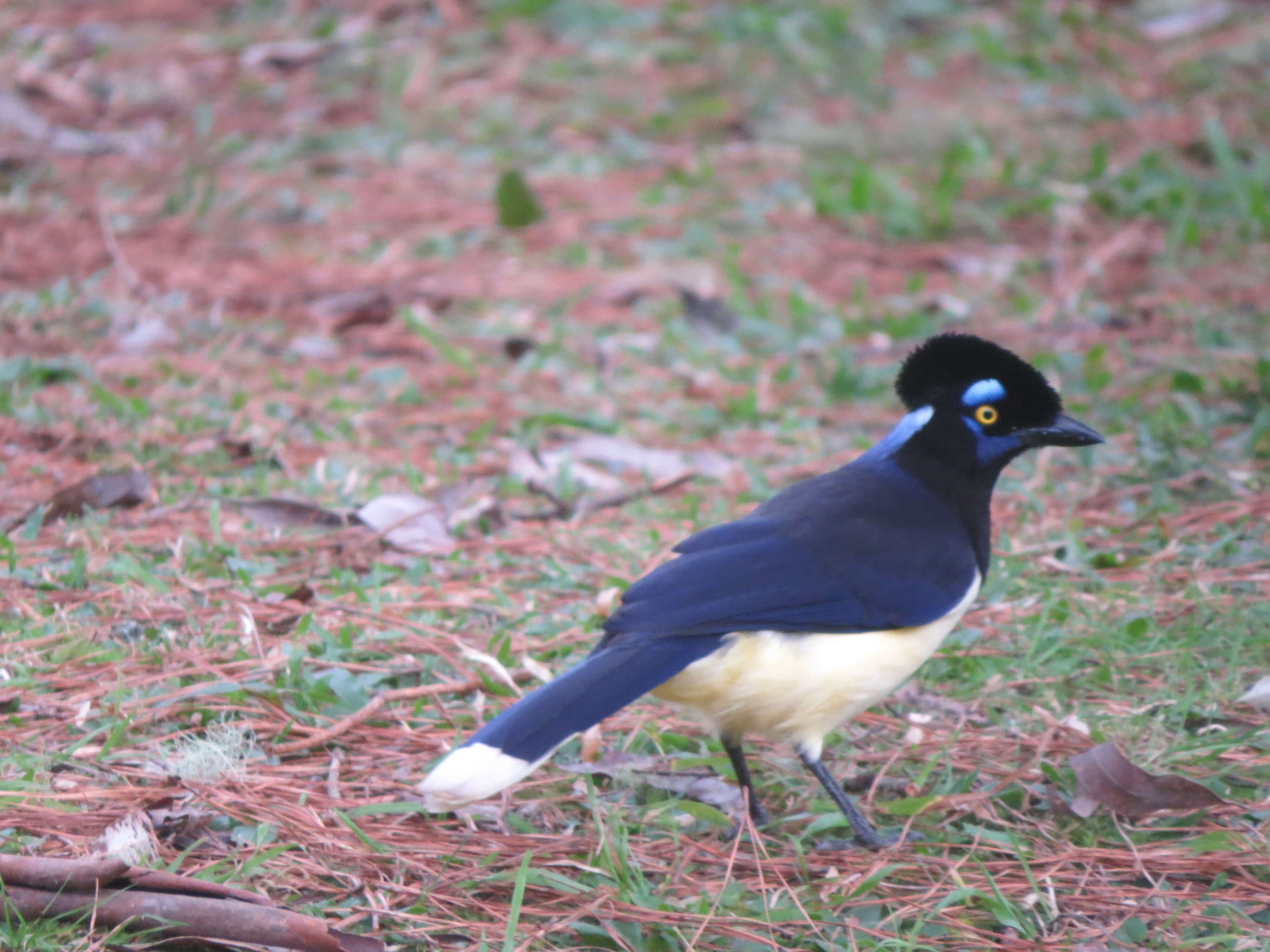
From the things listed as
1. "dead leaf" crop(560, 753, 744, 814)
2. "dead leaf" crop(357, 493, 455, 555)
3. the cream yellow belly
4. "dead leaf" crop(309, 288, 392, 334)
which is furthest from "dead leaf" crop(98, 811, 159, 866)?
"dead leaf" crop(309, 288, 392, 334)

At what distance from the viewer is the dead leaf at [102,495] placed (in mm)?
4508

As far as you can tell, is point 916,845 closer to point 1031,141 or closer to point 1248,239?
point 1248,239

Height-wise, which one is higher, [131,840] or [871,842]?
[131,840]

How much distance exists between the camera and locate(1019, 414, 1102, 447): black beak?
370cm

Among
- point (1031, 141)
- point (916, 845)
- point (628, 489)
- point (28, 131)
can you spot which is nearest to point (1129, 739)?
point (916, 845)

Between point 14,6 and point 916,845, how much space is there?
9922 mm

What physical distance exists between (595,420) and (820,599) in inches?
97.8

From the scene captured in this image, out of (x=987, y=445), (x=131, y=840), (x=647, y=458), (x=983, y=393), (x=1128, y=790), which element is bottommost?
(x=647, y=458)

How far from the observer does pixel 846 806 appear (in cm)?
321

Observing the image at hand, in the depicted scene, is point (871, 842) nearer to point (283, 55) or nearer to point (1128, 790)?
point (1128, 790)

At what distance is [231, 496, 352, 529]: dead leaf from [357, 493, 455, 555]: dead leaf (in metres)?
0.10

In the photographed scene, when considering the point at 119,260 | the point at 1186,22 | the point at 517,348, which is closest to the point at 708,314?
the point at 517,348

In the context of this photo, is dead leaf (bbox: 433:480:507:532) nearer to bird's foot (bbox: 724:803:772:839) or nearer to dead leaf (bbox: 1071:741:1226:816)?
bird's foot (bbox: 724:803:772:839)

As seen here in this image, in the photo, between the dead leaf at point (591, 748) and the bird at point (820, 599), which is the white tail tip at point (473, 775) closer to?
the bird at point (820, 599)
